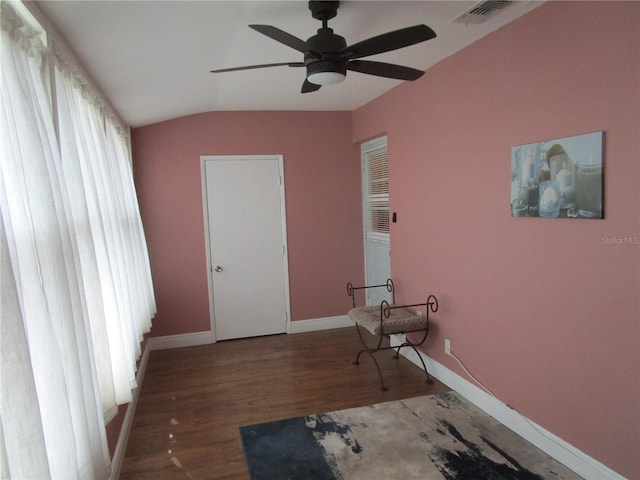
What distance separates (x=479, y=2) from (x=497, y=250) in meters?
1.53

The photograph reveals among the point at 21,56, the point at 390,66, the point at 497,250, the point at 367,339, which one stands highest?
the point at 390,66

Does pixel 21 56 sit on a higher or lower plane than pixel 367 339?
higher

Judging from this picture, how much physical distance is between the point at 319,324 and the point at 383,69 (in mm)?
3459

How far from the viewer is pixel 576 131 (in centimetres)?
220

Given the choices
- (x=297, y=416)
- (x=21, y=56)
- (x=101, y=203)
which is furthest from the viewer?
(x=297, y=416)

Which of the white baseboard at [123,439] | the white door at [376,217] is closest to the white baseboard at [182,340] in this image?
the white baseboard at [123,439]

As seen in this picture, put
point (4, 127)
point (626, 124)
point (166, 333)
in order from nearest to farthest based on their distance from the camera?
1. point (4, 127)
2. point (626, 124)
3. point (166, 333)

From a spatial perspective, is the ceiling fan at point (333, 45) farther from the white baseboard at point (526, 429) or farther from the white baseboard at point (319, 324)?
the white baseboard at point (319, 324)

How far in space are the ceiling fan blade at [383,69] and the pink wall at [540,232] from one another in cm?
78

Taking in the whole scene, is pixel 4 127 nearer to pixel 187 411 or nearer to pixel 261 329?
pixel 187 411

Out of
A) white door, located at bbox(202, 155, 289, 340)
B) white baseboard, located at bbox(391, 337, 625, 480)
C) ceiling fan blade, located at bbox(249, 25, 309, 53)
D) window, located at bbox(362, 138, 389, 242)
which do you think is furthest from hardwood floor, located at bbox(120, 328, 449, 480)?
ceiling fan blade, located at bbox(249, 25, 309, 53)

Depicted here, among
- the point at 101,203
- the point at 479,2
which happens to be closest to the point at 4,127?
the point at 101,203

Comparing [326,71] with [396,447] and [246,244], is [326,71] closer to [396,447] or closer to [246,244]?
[396,447]

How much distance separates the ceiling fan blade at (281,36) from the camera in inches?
72.6
